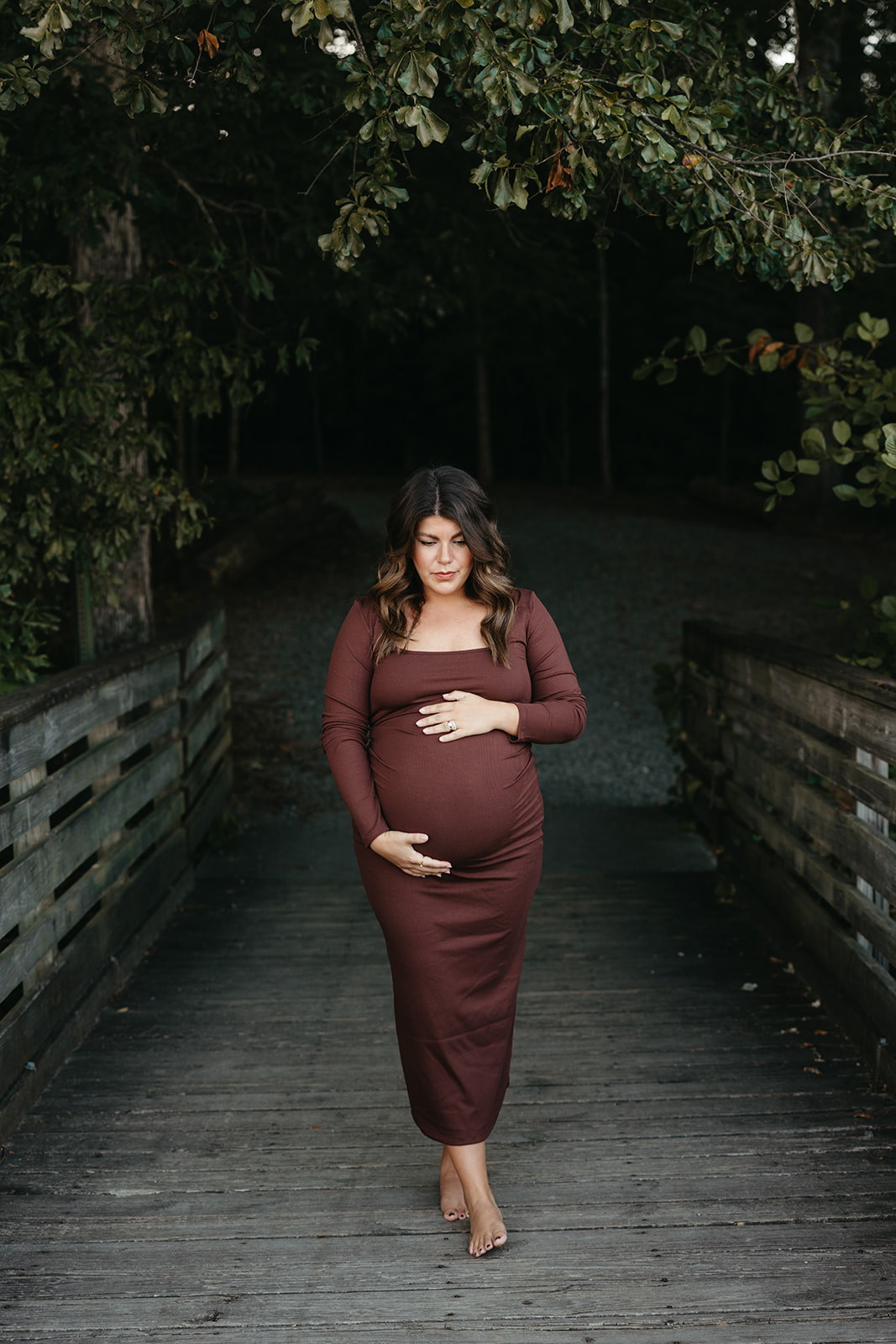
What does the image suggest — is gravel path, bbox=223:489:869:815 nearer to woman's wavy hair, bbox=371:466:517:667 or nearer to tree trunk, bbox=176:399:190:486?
tree trunk, bbox=176:399:190:486

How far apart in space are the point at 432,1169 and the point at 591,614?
1051 cm

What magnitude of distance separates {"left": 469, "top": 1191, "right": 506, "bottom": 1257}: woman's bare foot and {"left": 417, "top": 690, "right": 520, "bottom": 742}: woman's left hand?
114cm

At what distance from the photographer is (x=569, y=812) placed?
25.0 ft

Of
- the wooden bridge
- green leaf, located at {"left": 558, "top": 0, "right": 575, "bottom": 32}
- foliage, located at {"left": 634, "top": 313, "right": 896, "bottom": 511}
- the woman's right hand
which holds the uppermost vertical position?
green leaf, located at {"left": 558, "top": 0, "right": 575, "bottom": 32}

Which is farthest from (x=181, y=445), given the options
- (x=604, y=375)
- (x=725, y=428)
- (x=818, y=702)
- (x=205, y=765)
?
(x=725, y=428)

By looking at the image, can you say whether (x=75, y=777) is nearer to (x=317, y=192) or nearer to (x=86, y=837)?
(x=86, y=837)

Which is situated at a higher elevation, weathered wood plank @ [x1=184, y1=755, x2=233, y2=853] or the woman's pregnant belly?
the woman's pregnant belly

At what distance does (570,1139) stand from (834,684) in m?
1.73

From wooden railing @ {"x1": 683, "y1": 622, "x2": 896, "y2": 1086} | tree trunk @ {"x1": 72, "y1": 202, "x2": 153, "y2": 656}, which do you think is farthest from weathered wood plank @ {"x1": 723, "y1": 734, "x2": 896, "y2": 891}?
tree trunk @ {"x1": 72, "y1": 202, "x2": 153, "y2": 656}

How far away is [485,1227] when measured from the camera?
109 inches

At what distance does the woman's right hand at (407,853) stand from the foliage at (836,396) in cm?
200

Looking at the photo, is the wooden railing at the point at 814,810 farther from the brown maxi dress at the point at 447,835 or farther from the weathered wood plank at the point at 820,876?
the brown maxi dress at the point at 447,835

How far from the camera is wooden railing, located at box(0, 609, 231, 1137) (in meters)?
3.41

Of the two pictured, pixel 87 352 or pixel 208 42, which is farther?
pixel 87 352
